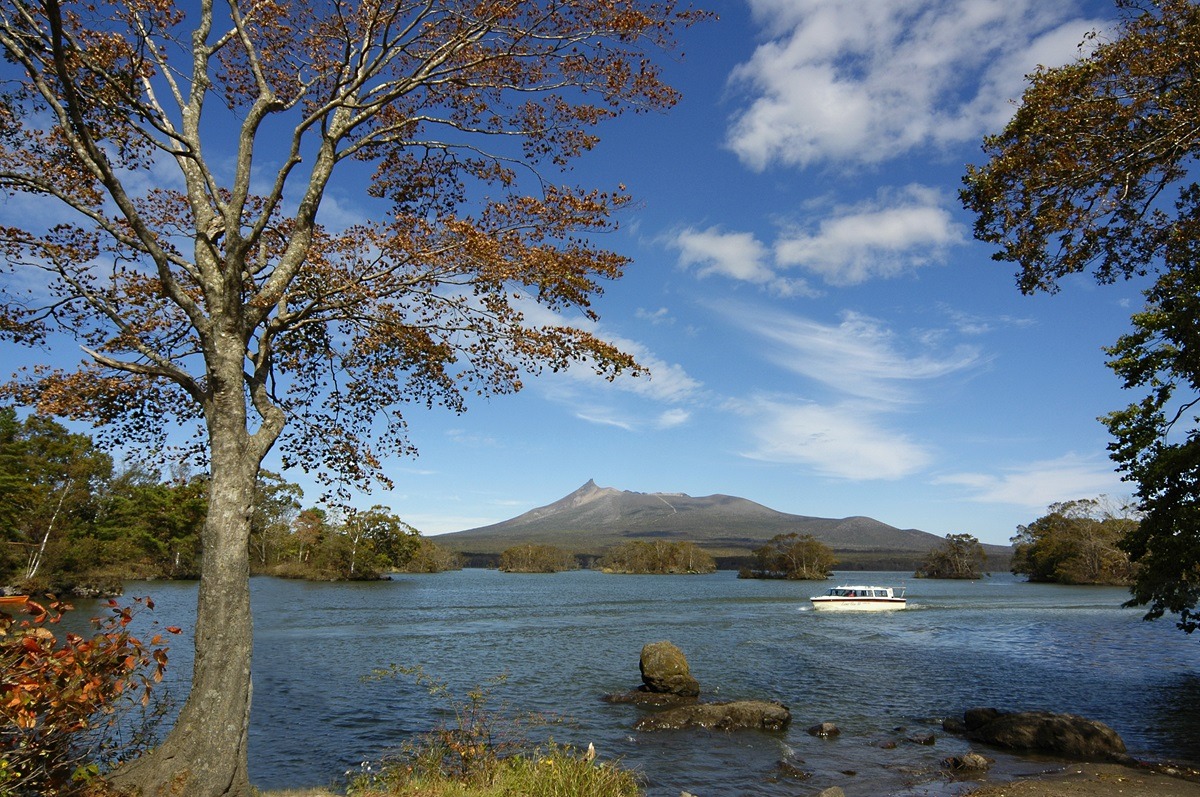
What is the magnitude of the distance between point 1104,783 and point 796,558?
14212 centimetres

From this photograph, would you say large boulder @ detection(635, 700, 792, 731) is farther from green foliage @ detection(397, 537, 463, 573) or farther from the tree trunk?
green foliage @ detection(397, 537, 463, 573)

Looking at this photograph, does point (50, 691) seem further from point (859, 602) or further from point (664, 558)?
point (664, 558)

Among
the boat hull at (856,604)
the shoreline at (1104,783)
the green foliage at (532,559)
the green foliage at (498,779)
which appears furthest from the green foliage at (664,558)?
the green foliage at (498,779)

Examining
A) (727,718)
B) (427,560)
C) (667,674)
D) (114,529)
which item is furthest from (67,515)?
Result: (427,560)

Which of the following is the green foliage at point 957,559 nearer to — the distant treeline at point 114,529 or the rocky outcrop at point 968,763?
the distant treeline at point 114,529

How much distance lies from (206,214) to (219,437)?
10.5 ft

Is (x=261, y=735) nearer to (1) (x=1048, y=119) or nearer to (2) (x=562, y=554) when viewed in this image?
(1) (x=1048, y=119)

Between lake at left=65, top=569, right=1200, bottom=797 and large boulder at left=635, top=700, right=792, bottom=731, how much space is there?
1.82ft

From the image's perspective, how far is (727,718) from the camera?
19.6 meters

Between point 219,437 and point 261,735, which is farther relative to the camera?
point 261,735

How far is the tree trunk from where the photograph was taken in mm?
7488

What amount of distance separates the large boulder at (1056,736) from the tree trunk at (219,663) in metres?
17.3

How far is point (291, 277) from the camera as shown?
9.44 m

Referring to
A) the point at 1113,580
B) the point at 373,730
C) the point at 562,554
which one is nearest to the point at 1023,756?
the point at 373,730
